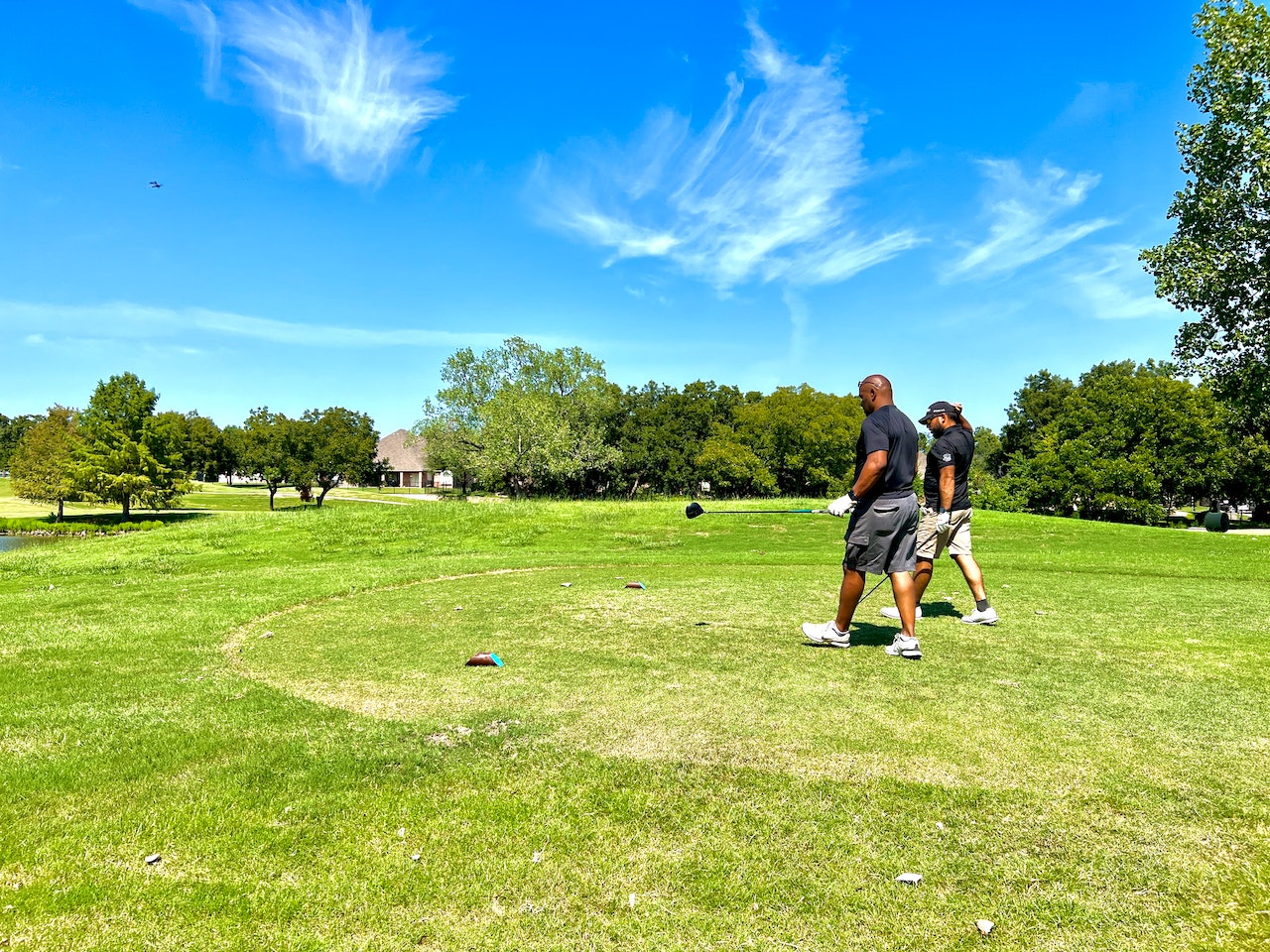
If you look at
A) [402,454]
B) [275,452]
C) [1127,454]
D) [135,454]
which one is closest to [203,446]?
[402,454]

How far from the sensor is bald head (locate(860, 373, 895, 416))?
24.3 feet

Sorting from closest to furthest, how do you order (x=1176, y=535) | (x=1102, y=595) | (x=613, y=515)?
(x=1102, y=595), (x=1176, y=535), (x=613, y=515)

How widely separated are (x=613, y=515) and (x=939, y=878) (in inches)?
1118

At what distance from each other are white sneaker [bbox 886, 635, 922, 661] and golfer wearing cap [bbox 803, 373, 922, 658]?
0.05 metres

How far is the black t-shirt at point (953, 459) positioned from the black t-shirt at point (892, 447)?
1337 millimetres

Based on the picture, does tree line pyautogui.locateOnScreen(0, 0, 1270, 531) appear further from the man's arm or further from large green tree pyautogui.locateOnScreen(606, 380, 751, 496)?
the man's arm

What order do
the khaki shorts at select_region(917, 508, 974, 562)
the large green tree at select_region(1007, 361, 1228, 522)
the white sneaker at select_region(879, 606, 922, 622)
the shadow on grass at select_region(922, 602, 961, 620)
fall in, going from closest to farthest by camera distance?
the khaki shorts at select_region(917, 508, 974, 562) → the white sneaker at select_region(879, 606, 922, 622) → the shadow on grass at select_region(922, 602, 961, 620) → the large green tree at select_region(1007, 361, 1228, 522)

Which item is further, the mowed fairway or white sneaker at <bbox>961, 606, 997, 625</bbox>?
white sneaker at <bbox>961, 606, 997, 625</bbox>

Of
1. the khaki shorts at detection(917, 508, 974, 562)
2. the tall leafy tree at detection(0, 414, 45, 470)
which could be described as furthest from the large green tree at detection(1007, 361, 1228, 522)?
the tall leafy tree at detection(0, 414, 45, 470)

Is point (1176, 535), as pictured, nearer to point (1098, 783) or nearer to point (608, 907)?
point (1098, 783)

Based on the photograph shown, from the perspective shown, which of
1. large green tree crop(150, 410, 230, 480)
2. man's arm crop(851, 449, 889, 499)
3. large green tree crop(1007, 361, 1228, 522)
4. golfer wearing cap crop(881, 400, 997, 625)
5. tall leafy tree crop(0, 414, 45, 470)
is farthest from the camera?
tall leafy tree crop(0, 414, 45, 470)

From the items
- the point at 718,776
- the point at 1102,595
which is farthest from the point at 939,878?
the point at 1102,595

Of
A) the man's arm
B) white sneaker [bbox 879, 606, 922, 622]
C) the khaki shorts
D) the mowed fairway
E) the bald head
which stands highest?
the bald head

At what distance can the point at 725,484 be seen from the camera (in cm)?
7519
